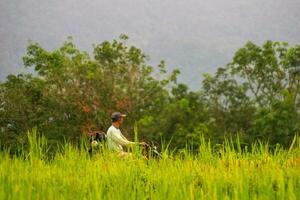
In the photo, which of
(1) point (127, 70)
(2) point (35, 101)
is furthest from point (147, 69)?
(2) point (35, 101)

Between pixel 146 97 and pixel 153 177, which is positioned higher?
pixel 146 97

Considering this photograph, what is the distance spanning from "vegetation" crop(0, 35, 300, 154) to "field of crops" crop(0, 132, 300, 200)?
2740cm

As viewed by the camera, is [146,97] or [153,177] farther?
[146,97]

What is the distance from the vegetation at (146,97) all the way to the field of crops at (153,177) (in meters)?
27.4

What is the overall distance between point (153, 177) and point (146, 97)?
112 ft

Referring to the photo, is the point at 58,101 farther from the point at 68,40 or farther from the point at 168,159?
the point at 168,159

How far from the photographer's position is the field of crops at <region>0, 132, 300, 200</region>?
3.89 meters

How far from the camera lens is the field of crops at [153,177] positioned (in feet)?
12.8

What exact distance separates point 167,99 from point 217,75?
4.48 meters

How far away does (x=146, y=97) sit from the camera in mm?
38938

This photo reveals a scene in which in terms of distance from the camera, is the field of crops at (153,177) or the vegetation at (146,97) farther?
the vegetation at (146,97)

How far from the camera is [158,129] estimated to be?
3581 centimetres

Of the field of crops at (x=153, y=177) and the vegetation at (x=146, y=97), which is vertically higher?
the vegetation at (x=146, y=97)

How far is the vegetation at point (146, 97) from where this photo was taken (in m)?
35.3
